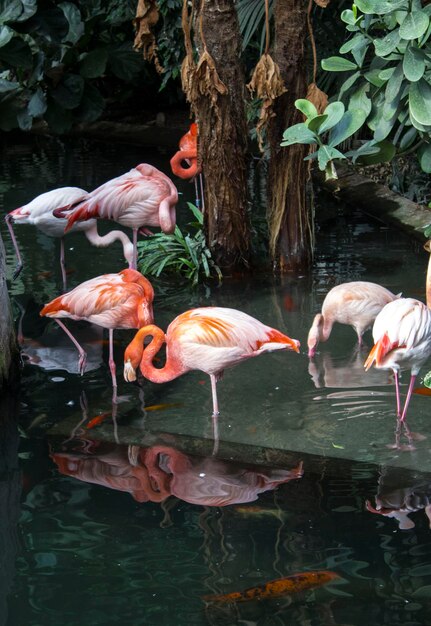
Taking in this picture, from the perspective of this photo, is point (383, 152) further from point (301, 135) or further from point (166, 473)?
point (166, 473)

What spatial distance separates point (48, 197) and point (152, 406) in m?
2.56

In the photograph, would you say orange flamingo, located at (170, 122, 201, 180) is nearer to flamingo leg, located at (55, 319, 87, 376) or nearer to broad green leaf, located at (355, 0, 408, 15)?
flamingo leg, located at (55, 319, 87, 376)

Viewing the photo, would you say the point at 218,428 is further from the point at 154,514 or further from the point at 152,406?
the point at 154,514

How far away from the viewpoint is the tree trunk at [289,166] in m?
5.99

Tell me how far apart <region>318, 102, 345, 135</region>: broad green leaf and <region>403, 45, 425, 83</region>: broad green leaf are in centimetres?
37

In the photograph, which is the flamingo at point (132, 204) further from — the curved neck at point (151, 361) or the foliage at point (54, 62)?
the curved neck at point (151, 361)

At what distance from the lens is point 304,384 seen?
190 inches

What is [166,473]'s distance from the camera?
4.03 metres

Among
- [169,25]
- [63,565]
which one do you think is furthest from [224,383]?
[169,25]

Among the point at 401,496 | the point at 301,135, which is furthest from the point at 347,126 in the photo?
the point at 401,496

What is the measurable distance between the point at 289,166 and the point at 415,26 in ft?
7.30

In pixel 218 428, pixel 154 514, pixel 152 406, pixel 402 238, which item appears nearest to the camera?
pixel 154 514

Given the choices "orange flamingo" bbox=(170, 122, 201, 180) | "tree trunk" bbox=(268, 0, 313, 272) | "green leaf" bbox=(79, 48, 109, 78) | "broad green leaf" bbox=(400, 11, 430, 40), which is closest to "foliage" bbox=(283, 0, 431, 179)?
"broad green leaf" bbox=(400, 11, 430, 40)

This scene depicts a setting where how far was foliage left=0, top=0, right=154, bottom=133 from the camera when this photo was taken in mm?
7270
